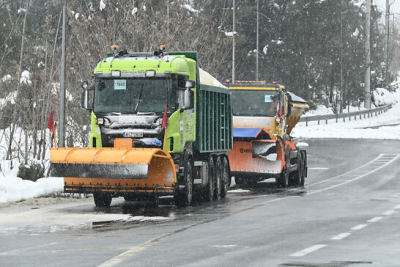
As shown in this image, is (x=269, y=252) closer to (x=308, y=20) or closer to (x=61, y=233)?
(x=61, y=233)

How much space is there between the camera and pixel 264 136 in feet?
91.3

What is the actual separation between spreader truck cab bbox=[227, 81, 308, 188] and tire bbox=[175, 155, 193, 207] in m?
6.76

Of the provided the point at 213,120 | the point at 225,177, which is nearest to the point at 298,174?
the point at 225,177

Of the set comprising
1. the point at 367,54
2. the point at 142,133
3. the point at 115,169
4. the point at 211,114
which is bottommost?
the point at 115,169

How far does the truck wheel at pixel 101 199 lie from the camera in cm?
2057

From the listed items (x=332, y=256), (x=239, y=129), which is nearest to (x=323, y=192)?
(x=239, y=129)

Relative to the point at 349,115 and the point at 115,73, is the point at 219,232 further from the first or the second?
the point at 349,115

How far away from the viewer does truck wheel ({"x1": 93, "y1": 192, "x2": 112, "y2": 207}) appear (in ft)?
67.5

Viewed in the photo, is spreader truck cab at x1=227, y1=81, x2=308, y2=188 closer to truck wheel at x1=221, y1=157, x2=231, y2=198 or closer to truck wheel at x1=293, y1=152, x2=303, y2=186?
truck wheel at x1=293, y1=152, x2=303, y2=186

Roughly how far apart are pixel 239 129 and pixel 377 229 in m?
12.4

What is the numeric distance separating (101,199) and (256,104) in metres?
9.25

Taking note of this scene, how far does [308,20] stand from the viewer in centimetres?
8175

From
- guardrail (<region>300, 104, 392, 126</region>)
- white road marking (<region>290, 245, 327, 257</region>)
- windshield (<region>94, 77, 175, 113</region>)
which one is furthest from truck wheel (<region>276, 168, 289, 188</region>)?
guardrail (<region>300, 104, 392, 126</region>)

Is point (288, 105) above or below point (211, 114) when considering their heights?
above
